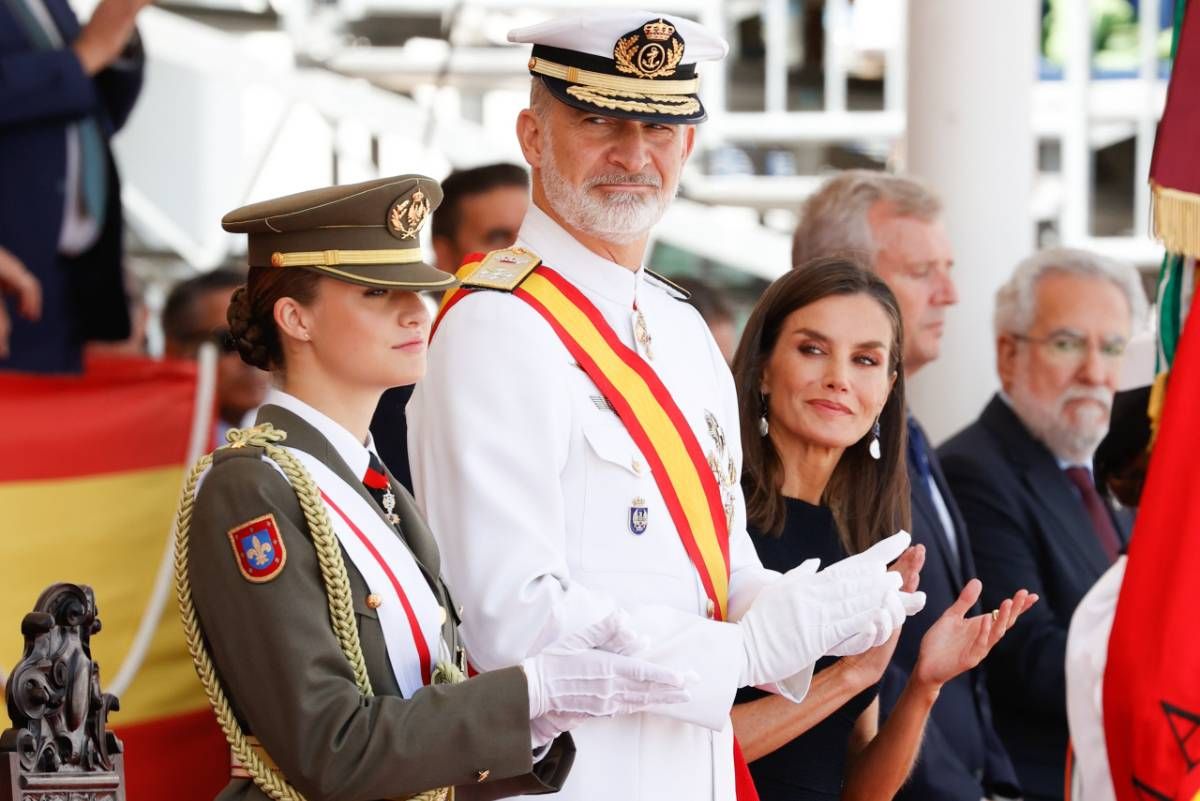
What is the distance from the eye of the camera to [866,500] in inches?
153

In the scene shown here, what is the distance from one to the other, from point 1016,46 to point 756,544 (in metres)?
2.84

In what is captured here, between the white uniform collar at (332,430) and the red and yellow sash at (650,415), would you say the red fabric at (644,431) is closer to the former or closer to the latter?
the red and yellow sash at (650,415)

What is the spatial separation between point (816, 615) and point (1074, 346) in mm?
2480

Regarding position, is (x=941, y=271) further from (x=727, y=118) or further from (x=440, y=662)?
(x=727, y=118)

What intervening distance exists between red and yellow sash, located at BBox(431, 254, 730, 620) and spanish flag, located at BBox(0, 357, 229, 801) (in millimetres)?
1419

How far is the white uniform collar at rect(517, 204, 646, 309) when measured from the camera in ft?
10.7

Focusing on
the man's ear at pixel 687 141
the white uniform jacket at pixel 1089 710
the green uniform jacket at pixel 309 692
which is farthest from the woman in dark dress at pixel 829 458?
the green uniform jacket at pixel 309 692

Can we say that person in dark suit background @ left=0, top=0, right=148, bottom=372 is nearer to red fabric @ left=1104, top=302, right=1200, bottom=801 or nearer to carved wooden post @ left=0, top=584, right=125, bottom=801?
carved wooden post @ left=0, top=584, right=125, bottom=801

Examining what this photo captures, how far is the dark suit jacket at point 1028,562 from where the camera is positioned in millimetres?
4625

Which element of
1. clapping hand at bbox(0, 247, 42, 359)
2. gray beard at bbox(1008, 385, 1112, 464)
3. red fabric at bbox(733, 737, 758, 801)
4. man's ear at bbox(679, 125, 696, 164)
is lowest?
red fabric at bbox(733, 737, 758, 801)

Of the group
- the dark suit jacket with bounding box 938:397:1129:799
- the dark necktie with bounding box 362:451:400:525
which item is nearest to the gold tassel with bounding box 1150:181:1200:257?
the dark suit jacket with bounding box 938:397:1129:799

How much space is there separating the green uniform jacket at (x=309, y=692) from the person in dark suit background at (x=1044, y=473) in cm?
229

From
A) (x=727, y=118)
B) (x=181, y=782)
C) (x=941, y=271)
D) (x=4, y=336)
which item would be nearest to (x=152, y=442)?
(x=4, y=336)

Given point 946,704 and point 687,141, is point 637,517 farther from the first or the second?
point 946,704
